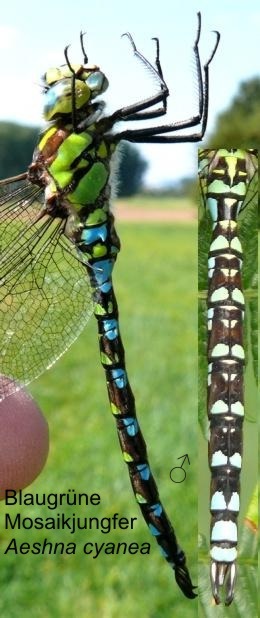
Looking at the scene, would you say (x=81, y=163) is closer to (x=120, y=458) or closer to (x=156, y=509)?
(x=156, y=509)

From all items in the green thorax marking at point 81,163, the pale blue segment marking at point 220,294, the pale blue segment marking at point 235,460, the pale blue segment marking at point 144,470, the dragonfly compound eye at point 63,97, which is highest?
the dragonfly compound eye at point 63,97

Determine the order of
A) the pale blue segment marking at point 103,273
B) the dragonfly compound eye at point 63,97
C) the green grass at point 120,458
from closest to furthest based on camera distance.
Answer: the dragonfly compound eye at point 63,97 → the pale blue segment marking at point 103,273 → the green grass at point 120,458

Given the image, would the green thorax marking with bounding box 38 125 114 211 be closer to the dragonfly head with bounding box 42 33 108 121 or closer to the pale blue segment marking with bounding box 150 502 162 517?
the dragonfly head with bounding box 42 33 108 121

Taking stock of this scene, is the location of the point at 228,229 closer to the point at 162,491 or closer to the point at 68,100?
the point at 68,100

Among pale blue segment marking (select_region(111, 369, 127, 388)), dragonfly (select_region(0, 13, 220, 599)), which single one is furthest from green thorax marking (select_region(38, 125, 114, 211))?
pale blue segment marking (select_region(111, 369, 127, 388))

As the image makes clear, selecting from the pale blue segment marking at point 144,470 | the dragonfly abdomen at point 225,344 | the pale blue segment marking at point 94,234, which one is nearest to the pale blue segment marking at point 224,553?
the dragonfly abdomen at point 225,344

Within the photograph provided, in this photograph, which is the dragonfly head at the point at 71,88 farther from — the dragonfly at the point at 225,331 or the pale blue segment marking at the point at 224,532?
the pale blue segment marking at the point at 224,532
